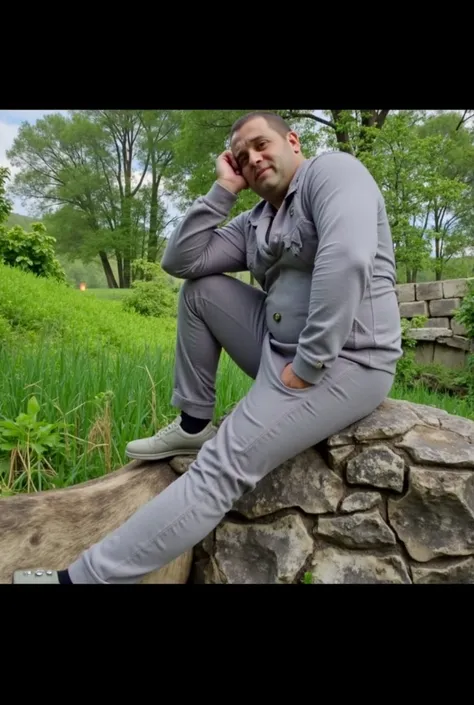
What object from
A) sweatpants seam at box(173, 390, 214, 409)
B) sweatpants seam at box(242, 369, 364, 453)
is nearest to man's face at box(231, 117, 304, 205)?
sweatpants seam at box(242, 369, 364, 453)

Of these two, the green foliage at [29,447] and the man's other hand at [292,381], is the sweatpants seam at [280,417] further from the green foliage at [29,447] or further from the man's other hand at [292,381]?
the green foliage at [29,447]

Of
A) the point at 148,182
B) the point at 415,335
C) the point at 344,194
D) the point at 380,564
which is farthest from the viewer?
the point at 148,182

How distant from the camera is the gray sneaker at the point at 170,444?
1.91m

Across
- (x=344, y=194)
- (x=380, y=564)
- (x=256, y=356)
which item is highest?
(x=344, y=194)

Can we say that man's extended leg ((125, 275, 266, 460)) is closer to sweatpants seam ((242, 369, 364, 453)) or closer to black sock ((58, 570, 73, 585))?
sweatpants seam ((242, 369, 364, 453))

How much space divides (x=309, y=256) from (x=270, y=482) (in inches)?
29.3

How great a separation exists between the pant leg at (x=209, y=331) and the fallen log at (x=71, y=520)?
31 centimetres

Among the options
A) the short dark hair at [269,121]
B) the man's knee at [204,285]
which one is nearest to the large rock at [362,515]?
the man's knee at [204,285]

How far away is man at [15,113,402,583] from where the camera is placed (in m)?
1.47

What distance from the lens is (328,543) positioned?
176 cm

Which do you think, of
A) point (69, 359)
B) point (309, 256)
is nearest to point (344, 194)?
point (309, 256)

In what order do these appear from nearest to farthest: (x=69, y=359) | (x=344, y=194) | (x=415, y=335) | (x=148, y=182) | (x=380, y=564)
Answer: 1. (x=344, y=194)
2. (x=380, y=564)
3. (x=69, y=359)
4. (x=415, y=335)
5. (x=148, y=182)

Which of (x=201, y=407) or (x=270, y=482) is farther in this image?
(x=201, y=407)

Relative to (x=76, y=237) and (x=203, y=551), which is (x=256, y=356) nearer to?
(x=203, y=551)
